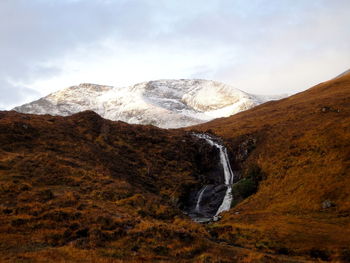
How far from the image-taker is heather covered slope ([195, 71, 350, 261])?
2938 cm

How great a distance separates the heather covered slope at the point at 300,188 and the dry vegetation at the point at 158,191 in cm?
14

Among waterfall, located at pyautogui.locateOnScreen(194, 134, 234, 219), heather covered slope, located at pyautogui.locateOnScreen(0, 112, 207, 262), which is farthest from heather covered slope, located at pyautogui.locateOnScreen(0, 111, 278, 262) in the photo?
waterfall, located at pyautogui.locateOnScreen(194, 134, 234, 219)

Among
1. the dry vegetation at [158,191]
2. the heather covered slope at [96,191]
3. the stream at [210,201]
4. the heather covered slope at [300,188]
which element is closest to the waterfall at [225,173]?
the stream at [210,201]

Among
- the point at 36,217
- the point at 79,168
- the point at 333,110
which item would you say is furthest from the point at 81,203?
the point at 333,110

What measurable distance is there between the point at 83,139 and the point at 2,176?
70.1 ft

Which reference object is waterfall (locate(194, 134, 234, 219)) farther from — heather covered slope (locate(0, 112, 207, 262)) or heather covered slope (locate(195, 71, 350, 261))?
heather covered slope (locate(0, 112, 207, 262))

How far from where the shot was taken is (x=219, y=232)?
1284 inches

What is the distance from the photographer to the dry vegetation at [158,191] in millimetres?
22516

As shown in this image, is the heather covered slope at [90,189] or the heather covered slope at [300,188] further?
the heather covered slope at [300,188]

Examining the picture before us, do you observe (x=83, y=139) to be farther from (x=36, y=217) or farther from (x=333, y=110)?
(x=333, y=110)

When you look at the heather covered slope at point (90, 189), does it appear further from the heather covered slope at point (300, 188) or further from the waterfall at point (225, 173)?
the heather covered slope at point (300, 188)

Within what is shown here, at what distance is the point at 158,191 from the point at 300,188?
1978 centimetres

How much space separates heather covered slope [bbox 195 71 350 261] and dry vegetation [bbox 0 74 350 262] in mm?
144

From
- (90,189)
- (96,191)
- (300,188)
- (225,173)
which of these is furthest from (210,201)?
(90,189)
